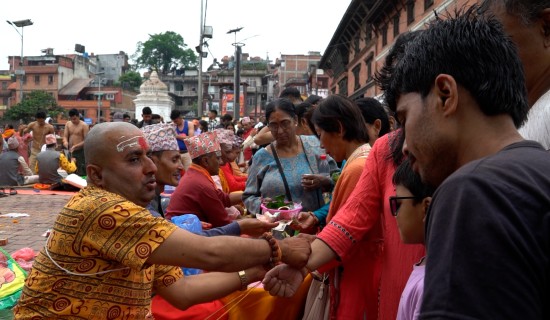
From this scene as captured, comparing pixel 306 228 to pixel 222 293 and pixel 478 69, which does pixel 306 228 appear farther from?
pixel 478 69

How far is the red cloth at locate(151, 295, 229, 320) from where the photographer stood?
11.4 ft

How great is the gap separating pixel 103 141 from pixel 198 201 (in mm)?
1973

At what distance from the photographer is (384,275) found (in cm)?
256

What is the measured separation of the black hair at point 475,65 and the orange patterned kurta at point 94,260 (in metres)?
1.51

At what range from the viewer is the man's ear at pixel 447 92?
117 cm

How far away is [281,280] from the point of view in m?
3.03

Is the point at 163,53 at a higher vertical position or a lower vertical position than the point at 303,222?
higher

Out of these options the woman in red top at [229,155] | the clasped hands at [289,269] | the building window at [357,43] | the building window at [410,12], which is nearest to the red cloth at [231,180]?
the woman in red top at [229,155]

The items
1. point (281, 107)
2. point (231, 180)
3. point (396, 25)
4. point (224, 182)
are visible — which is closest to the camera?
point (281, 107)

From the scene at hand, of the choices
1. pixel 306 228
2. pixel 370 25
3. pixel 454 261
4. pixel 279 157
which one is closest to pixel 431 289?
pixel 454 261

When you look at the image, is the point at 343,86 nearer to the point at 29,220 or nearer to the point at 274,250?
the point at 29,220

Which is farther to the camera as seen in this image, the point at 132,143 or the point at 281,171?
the point at 281,171

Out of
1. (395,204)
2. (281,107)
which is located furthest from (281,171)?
(395,204)

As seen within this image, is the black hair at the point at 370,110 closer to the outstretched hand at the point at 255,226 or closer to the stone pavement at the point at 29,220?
the outstretched hand at the point at 255,226
